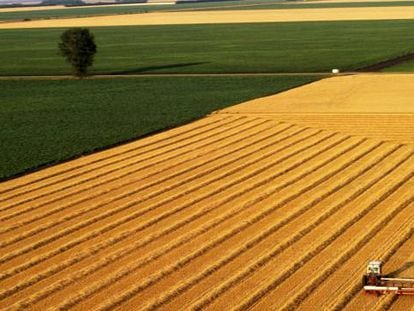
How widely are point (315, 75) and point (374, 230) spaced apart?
37492mm

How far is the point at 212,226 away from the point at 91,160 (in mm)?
9689

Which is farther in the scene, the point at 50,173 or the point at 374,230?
the point at 50,173

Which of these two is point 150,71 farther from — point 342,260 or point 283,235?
point 342,260

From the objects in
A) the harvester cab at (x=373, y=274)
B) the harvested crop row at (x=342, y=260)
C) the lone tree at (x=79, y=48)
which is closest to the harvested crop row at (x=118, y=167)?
the harvested crop row at (x=342, y=260)

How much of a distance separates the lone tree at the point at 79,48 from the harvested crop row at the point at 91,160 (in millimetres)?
24804

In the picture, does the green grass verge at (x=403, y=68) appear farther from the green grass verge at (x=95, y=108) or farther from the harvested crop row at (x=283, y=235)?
the harvested crop row at (x=283, y=235)

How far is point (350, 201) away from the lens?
23.6m

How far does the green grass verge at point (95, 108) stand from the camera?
107 feet

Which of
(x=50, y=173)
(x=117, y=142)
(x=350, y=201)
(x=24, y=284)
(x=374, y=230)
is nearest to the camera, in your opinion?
(x=24, y=284)

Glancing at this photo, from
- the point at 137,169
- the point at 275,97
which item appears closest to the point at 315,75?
the point at 275,97

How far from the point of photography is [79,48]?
200ft

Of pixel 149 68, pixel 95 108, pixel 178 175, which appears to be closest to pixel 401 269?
pixel 178 175

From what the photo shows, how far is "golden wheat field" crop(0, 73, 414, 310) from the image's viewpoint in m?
17.3

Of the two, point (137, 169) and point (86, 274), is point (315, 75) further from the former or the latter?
point (86, 274)
